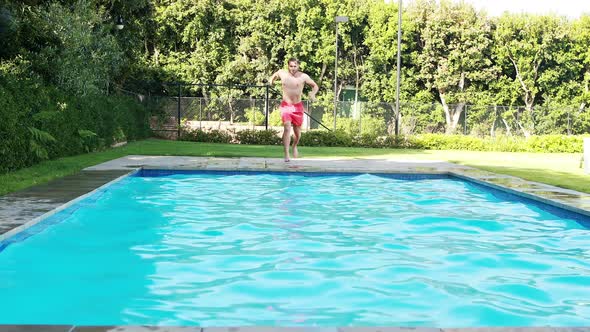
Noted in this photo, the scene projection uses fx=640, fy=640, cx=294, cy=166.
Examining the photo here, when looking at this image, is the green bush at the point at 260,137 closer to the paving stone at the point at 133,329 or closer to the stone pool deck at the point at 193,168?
the stone pool deck at the point at 193,168

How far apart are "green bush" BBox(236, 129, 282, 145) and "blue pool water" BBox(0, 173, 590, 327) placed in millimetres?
15101

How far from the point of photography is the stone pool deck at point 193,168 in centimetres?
316

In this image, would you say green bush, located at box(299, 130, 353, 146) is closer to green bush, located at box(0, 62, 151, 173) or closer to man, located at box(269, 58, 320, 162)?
green bush, located at box(0, 62, 151, 173)

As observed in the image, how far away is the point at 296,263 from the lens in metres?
5.64

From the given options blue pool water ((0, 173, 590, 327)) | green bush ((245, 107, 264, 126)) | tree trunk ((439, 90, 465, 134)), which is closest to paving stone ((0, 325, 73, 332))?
blue pool water ((0, 173, 590, 327))

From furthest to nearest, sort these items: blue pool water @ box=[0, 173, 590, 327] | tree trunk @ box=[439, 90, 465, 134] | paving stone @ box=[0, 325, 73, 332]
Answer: tree trunk @ box=[439, 90, 465, 134] < blue pool water @ box=[0, 173, 590, 327] < paving stone @ box=[0, 325, 73, 332]

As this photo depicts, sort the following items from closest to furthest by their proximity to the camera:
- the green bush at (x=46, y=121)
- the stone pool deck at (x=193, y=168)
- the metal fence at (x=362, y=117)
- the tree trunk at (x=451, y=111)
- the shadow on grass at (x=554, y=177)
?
1. the stone pool deck at (x=193, y=168)
2. the shadow on grass at (x=554, y=177)
3. the green bush at (x=46, y=121)
4. the metal fence at (x=362, y=117)
5. the tree trunk at (x=451, y=111)

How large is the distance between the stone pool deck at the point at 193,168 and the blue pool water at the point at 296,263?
18 cm

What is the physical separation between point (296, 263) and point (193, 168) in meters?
6.24

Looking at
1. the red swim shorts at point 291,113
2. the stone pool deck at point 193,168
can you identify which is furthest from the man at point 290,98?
the stone pool deck at point 193,168

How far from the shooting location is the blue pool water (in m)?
4.25

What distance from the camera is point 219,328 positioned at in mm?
3146

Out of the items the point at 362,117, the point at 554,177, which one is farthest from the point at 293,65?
the point at 362,117

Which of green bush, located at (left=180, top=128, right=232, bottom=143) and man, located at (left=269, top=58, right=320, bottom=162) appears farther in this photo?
green bush, located at (left=180, top=128, right=232, bottom=143)
